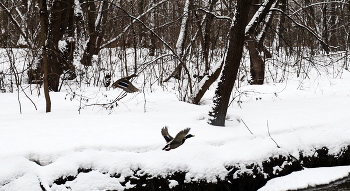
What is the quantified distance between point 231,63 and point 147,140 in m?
1.72

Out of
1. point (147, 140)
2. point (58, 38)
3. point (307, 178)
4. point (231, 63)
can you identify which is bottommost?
point (307, 178)

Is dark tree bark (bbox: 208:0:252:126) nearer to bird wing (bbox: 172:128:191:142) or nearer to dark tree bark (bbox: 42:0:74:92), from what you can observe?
bird wing (bbox: 172:128:191:142)

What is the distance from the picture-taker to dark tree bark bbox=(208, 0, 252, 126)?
17.3 ft

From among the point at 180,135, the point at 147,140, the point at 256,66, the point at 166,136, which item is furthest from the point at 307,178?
the point at 256,66

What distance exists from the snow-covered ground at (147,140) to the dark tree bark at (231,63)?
0.77 feet

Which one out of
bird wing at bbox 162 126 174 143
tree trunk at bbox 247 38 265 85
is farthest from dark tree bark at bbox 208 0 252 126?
tree trunk at bbox 247 38 265 85

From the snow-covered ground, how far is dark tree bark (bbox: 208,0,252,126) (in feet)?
0.77

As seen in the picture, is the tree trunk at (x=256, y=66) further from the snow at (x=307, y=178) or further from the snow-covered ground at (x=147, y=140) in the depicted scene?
the snow at (x=307, y=178)

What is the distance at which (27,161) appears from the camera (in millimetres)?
4004

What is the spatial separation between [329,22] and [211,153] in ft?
56.9

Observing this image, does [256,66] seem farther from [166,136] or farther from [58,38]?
[166,136]

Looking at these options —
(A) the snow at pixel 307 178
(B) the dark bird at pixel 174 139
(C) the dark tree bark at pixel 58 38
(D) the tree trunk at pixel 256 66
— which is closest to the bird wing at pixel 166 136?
(B) the dark bird at pixel 174 139

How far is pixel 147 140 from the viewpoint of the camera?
182 inches

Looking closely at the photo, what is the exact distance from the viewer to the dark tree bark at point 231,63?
17.3 feet
